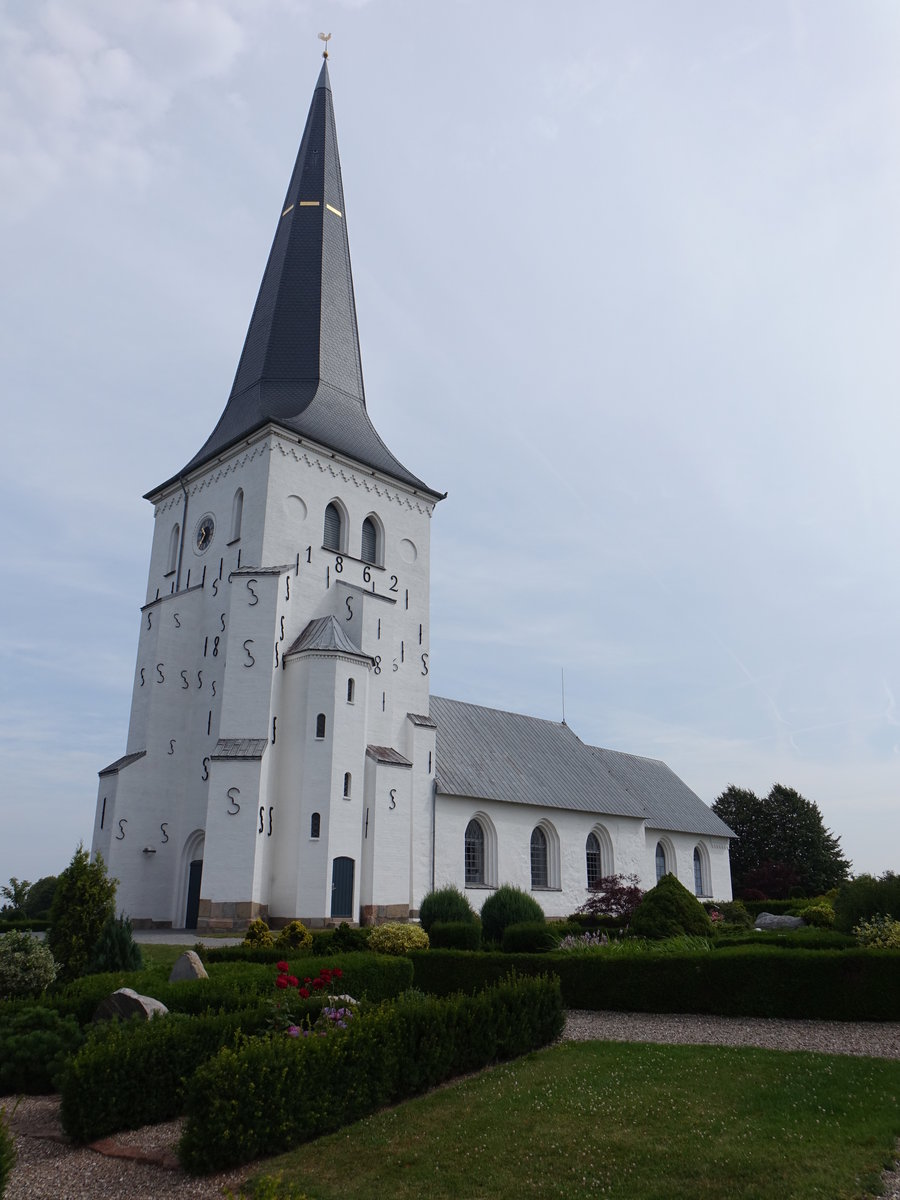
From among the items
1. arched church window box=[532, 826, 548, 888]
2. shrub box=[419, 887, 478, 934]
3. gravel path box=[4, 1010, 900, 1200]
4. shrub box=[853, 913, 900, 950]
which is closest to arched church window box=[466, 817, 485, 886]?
arched church window box=[532, 826, 548, 888]

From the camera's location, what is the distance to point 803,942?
49.1ft

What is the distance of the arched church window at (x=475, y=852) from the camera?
28031 mm

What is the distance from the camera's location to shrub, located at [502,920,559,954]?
652 inches

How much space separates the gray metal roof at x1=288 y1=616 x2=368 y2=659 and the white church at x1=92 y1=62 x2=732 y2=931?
2.9 inches

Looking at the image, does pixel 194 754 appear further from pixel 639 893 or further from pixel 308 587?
pixel 639 893

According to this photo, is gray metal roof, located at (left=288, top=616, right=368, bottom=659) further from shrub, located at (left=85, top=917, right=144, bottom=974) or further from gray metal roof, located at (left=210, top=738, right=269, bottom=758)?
shrub, located at (left=85, top=917, right=144, bottom=974)

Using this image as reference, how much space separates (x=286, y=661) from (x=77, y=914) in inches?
437

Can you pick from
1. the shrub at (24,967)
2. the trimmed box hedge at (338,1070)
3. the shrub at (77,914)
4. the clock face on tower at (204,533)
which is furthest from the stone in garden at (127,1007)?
the clock face on tower at (204,533)

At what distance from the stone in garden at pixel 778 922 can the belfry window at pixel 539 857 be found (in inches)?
286

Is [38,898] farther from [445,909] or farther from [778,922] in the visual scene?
[778,922]

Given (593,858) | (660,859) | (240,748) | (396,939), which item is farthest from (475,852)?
(396,939)

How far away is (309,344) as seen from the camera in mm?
29547

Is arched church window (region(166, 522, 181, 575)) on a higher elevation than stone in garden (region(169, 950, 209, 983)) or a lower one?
higher

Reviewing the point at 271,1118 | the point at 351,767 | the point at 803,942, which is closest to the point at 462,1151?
the point at 271,1118
